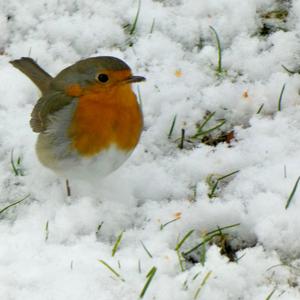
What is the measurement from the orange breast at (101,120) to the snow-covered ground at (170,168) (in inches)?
18.8

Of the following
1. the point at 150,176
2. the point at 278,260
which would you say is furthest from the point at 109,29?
the point at 278,260

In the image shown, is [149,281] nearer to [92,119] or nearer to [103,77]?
[92,119]

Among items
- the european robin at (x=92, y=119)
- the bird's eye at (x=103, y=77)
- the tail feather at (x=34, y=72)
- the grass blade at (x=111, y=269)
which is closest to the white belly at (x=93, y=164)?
the european robin at (x=92, y=119)

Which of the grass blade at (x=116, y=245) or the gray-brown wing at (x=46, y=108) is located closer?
the grass blade at (x=116, y=245)

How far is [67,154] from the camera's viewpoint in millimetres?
3975

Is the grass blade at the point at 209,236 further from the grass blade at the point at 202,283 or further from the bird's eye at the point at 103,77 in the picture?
the bird's eye at the point at 103,77

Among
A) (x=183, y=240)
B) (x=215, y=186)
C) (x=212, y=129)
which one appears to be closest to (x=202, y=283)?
(x=183, y=240)

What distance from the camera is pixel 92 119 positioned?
3.87 metres

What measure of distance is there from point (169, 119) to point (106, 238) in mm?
1086

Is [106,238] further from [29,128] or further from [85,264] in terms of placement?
[29,128]

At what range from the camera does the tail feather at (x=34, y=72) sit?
181 inches

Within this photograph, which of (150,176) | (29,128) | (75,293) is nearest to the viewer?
(75,293)

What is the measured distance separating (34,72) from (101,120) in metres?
1.00

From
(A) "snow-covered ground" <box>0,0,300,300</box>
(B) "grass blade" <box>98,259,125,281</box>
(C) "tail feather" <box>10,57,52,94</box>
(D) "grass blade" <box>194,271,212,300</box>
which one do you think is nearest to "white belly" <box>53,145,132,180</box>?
(A) "snow-covered ground" <box>0,0,300,300</box>
